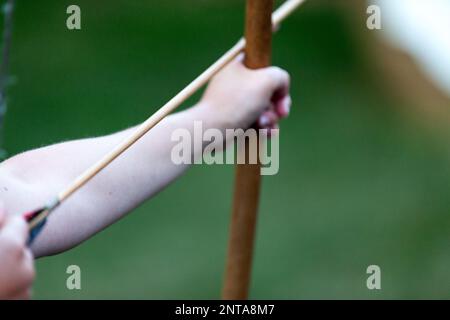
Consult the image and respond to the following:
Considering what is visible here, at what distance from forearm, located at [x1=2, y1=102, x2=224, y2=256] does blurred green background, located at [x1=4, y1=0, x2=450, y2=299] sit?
91 centimetres

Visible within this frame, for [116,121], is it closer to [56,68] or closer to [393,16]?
[56,68]

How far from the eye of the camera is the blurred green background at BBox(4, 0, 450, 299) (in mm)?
2041

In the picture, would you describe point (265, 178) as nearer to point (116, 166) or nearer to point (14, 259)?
point (116, 166)

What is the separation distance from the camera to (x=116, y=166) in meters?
1.07

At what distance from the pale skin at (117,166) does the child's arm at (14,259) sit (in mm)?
Answer: 167

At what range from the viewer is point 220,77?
3.98ft

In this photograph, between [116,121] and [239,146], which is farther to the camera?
[116,121]

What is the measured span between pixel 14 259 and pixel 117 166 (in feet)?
1.10

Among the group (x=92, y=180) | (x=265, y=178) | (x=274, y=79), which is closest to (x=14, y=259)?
(x=92, y=180)

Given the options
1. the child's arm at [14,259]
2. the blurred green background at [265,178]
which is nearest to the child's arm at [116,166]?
the child's arm at [14,259]

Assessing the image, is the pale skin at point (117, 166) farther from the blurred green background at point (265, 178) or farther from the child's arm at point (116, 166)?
the blurred green background at point (265, 178)

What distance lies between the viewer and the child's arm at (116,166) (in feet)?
3.23
